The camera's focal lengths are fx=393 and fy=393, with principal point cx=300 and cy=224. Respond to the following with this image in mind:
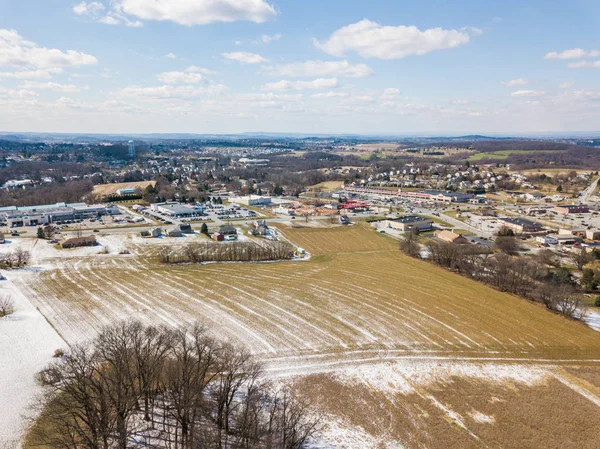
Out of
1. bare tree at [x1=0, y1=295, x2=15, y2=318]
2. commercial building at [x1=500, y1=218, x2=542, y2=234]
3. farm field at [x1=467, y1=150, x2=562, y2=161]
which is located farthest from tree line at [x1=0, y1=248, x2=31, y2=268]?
farm field at [x1=467, y1=150, x2=562, y2=161]

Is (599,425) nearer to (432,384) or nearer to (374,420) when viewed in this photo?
(432,384)

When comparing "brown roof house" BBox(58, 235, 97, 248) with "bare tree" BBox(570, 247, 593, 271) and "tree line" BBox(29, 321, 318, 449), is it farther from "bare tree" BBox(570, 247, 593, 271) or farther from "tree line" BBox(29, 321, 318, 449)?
"bare tree" BBox(570, 247, 593, 271)

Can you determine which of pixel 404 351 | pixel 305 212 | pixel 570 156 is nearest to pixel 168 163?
pixel 305 212

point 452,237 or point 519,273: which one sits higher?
point 519,273

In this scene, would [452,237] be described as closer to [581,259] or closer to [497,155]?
[581,259]

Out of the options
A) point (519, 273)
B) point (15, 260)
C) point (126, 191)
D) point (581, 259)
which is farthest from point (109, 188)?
point (581, 259)

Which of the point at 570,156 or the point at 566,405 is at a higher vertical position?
the point at 570,156
